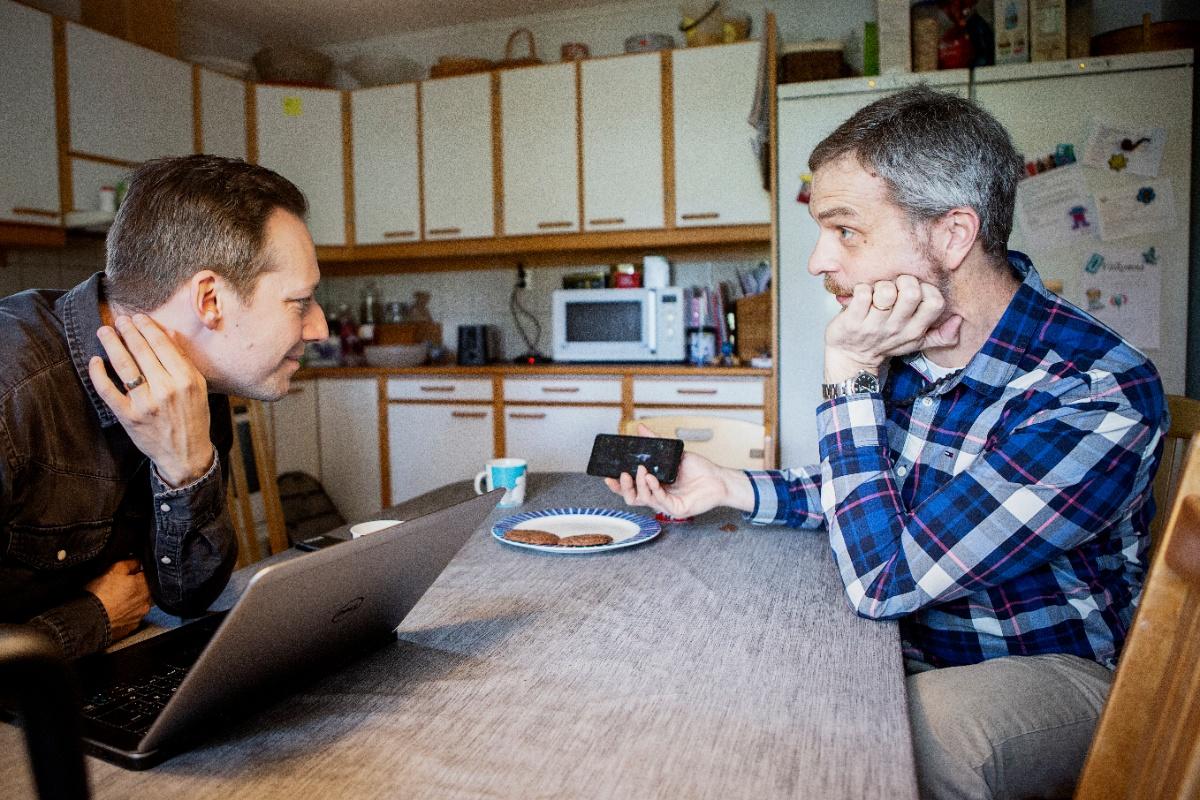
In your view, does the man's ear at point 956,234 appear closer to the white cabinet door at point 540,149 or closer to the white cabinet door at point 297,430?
the white cabinet door at point 540,149

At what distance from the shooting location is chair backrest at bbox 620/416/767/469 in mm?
1991

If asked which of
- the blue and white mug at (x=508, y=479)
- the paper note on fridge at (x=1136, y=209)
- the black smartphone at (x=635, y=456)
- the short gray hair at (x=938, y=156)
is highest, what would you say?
the paper note on fridge at (x=1136, y=209)

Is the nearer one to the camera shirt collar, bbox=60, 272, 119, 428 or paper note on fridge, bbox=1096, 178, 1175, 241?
shirt collar, bbox=60, 272, 119, 428

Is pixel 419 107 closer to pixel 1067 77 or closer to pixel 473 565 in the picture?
pixel 1067 77

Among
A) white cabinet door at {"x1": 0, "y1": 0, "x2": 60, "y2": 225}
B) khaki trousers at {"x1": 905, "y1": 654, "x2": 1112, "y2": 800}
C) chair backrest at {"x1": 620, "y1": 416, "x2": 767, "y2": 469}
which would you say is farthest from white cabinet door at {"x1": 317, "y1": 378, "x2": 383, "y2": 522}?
khaki trousers at {"x1": 905, "y1": 654, "x2": 1112, "y2": 800}

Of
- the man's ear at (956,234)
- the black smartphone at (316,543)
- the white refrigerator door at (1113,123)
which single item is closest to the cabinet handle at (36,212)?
the black smartphone at (316,543)

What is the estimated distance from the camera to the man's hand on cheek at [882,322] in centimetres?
105

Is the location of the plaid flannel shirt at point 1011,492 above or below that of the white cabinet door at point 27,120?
below

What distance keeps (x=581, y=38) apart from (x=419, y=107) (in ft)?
2.99

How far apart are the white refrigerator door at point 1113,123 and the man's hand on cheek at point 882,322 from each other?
211cm

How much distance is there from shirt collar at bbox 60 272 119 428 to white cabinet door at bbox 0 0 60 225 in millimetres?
2770

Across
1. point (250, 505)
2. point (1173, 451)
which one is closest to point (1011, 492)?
point (1173, 451)

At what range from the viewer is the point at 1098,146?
2.81m

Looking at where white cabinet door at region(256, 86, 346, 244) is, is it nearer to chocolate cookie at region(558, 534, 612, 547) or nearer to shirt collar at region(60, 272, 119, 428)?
shirt collar at region(60, 272, 119, 428)
